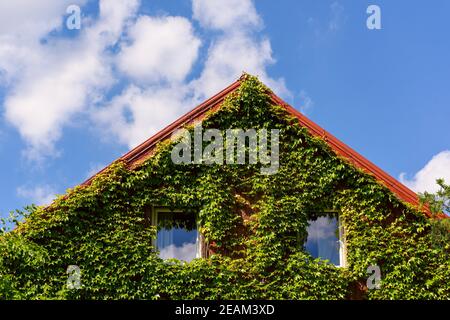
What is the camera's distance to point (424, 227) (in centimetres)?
1572

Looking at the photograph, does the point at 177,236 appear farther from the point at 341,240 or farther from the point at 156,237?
the point at 341,240

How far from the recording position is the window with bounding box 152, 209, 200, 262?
15633mm

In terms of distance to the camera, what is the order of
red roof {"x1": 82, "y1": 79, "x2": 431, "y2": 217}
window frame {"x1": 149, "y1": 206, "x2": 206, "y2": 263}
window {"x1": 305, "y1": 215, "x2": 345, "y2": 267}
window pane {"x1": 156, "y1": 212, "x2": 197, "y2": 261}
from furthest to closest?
1. red roof {"x1": 82, "y1": 79, "x2": 431, "y2": 217}
2. window {"x1": 305, "y1": 215, "x2": 345, "y2": 267}
3. window pane {"x1": 156, "y1": 212, "x2": 197, "y2": 261}
4. window frame {"x1": 149, "y1": 206, "x2": 206, "y2": 263}

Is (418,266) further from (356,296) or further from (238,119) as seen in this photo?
(238,119)

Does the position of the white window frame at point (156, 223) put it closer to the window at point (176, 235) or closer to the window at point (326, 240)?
the window at point (176, 235)

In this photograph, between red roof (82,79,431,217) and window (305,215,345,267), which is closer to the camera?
window (305,215,345,267)

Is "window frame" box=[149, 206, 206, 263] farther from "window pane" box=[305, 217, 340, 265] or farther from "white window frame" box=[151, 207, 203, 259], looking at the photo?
"window pane" box=[305, 217, 340, 265]

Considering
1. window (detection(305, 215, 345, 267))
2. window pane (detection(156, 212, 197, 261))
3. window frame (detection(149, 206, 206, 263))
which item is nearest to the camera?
window frame (detection(149, 206, 206, 263))

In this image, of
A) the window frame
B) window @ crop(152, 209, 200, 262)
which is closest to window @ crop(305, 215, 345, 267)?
the window frame

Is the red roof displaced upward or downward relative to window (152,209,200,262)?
upward

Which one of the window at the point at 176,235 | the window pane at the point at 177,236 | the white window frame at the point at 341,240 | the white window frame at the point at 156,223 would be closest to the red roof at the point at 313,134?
the white window frame at the point at 156,223

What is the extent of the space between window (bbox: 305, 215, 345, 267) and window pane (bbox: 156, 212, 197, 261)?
284 centimetres
